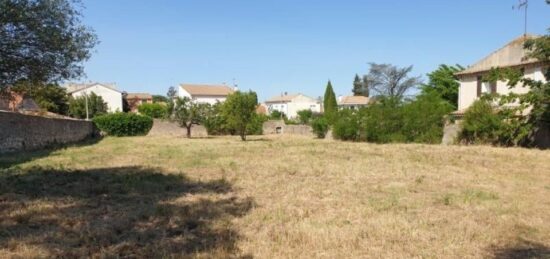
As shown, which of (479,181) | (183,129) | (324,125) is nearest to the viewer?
(479,181)

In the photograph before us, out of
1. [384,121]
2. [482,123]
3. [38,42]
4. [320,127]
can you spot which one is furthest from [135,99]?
[38,42]

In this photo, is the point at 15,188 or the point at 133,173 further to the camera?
the point at 133,173

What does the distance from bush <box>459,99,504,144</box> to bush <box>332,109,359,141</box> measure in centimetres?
916

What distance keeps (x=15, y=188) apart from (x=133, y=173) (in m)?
3.40

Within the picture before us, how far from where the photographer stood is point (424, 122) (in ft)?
98.1

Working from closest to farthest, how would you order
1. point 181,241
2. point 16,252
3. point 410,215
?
1. point 16,252
2. point 181,241
3. point 410,215

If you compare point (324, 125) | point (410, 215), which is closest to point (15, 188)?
point (410, 215)

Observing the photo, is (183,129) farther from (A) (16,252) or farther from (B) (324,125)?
(A) (16,252)

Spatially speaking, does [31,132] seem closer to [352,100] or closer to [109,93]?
[109,93]

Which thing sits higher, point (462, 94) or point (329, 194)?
point (462, 94)

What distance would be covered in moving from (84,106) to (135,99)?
36.1 meters

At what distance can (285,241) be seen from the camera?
18.8 feet

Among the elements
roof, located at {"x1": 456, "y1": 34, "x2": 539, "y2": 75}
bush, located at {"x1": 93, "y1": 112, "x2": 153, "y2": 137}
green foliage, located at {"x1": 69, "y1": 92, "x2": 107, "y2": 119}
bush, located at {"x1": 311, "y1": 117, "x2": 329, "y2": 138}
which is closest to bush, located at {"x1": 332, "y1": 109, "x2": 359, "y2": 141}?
bush, located at {"x1": 311, "y1": 117, "x2": 329, "y2": 138}

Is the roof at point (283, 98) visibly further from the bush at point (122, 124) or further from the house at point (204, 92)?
the bush at point (122, 124)
